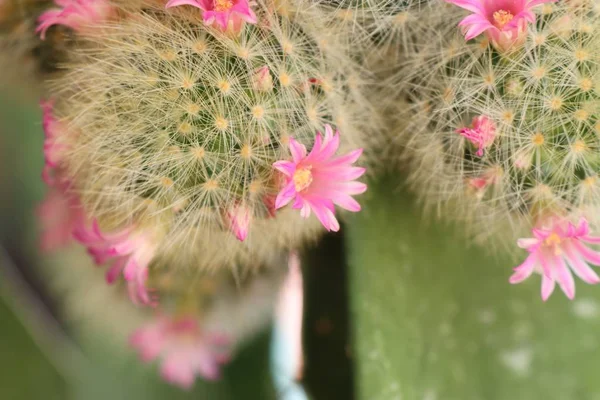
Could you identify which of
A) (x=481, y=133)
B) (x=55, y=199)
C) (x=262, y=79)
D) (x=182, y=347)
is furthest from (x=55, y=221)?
(x=481, y=133)

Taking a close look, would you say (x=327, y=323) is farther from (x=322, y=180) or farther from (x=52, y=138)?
(x=52, y=138)

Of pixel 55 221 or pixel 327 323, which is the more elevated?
pixel 55 221

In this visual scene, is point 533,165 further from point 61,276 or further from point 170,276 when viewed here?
point 61,276

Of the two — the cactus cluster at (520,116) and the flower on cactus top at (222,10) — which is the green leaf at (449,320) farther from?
the flower on cactus top at (222,10)

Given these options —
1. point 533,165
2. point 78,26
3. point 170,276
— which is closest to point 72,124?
point 78,26

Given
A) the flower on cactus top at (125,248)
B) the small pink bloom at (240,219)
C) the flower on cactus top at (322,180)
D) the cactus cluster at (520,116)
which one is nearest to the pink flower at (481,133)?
the cactus cluster at (520,116)

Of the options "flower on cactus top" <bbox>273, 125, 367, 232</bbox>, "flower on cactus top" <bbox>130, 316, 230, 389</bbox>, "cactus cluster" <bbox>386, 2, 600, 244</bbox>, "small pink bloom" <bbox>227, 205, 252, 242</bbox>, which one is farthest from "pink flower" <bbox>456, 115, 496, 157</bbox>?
"flower on cactus top" <bbox>130, 316, 230, 389</bbox>
